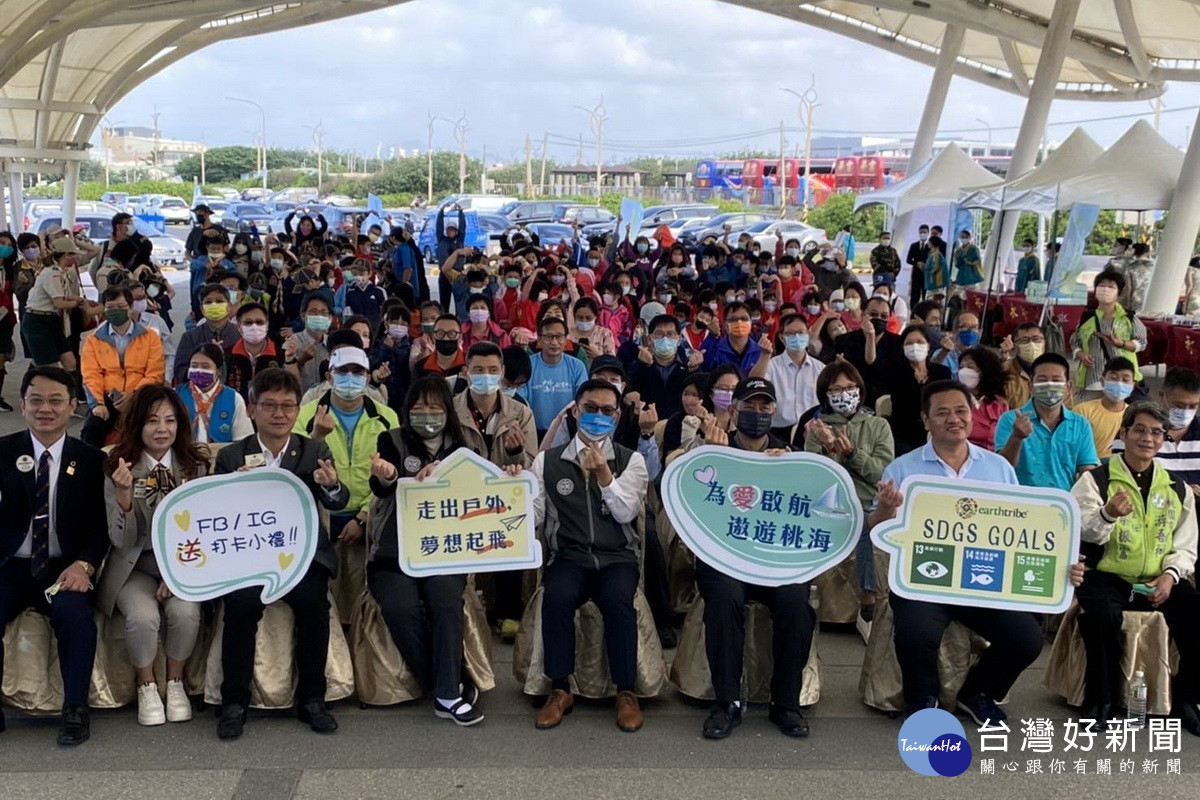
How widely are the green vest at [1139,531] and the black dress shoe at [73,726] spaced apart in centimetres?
428

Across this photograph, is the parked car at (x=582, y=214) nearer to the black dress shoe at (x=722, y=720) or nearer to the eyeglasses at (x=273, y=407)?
the eyeglasses at (x=273, y=407)

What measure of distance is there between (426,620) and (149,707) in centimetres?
118

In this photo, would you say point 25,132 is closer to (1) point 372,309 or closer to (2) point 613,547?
(1) point 372,309

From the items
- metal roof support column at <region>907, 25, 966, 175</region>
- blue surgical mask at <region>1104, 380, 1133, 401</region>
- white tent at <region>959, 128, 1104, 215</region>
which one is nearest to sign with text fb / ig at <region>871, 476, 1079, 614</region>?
blue surgical mask at <region>1104, 380, 1133, 401</region>

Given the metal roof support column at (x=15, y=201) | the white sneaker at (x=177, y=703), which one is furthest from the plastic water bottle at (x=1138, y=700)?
the metal roof support column at (x=15, y=201)

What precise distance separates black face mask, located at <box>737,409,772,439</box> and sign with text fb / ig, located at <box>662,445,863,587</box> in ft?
0.94

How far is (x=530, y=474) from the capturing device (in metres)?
5.20

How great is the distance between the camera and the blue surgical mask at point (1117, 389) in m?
6.43

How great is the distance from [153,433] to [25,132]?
3399 cm

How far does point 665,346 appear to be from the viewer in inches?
317

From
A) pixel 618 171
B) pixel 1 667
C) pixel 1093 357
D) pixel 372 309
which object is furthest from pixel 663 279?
pixel 618 171

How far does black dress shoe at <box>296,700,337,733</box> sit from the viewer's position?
498 cm

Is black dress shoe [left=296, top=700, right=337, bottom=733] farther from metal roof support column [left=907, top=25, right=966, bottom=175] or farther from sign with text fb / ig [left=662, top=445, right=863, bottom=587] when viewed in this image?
metal roof support column [left=907, top=25, right=966, bottom=175]

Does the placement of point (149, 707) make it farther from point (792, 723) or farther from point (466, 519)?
point (792, 723)
